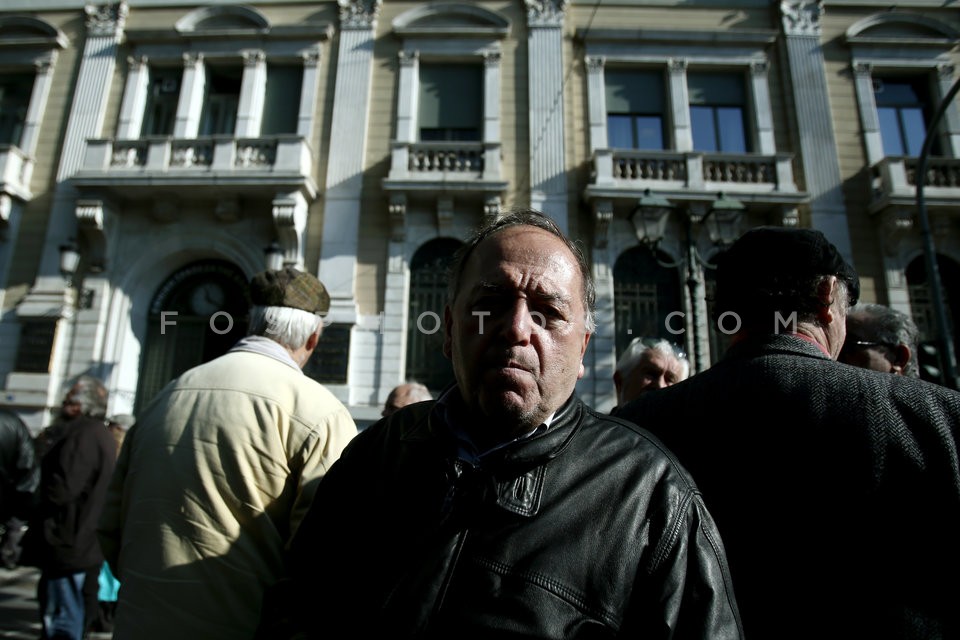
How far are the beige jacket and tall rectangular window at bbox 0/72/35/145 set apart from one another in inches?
527

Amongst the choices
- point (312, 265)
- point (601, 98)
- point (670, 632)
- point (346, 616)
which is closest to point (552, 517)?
point (670, 632)

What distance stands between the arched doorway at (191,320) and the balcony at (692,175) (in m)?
7.10

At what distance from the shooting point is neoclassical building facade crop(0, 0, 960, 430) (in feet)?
33.0

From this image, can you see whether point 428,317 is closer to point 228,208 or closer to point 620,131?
point 228,208

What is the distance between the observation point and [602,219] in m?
10.0

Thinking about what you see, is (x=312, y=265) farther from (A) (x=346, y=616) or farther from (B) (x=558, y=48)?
(A) (x=346, y=616)

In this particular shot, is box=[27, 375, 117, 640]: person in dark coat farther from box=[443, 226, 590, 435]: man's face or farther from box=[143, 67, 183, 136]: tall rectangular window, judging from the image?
box=[143, 67, 183, 136]: tall rectangular window

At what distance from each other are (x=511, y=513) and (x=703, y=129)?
1177cm

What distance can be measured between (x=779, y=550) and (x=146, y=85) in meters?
13.7

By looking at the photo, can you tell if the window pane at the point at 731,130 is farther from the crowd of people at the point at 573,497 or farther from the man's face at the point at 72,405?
the man's face at the point at 72,405

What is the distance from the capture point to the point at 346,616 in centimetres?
125

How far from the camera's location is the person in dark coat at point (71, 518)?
12.4ft

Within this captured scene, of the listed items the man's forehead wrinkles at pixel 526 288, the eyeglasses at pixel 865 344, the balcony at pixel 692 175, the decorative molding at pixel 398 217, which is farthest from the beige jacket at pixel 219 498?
the balcony at pixel 692 175

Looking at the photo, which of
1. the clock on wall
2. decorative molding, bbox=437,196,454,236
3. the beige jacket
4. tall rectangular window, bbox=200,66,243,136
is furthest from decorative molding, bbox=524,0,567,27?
the beige jacket
